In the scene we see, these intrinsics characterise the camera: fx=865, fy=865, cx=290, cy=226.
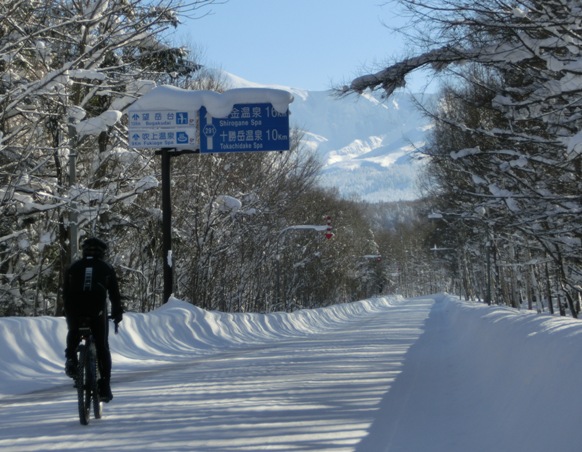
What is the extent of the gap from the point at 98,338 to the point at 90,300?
1.25ft

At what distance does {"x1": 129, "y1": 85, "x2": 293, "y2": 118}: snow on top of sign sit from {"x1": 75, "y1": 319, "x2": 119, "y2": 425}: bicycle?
1676cm

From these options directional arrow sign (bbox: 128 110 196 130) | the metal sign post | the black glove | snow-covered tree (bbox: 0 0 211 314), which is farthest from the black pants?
directional arrow sign (bbox: 128 110 196 130)

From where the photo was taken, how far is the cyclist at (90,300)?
8.14m

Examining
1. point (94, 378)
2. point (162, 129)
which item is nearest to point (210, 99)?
point (162, 129)

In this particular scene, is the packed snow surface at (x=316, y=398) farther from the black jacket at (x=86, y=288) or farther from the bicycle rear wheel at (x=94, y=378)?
the black jacket at (x=86, y=288)

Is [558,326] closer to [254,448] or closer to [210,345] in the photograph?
[254,448]

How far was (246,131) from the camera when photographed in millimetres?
25328

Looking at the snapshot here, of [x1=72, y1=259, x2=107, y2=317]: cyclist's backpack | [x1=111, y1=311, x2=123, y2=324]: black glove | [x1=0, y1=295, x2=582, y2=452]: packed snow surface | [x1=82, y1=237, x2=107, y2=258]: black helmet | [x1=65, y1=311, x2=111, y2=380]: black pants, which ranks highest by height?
[x1=82, y1=237, x2=107, y2=258]: black helmet

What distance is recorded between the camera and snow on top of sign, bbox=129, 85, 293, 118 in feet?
80.0

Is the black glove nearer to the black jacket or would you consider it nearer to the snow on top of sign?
the black jacket

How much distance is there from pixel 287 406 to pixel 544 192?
27.1 ft

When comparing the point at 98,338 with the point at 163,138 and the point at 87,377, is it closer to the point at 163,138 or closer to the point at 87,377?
the point at 87,377

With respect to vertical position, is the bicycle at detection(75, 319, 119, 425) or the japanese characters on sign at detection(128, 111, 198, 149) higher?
the japanese characters on sign at detection(128, 111, 198, 149)

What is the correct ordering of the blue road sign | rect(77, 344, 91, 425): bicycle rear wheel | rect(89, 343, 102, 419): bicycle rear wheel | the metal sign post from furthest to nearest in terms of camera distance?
1. the blue road sign
2. the metal sign post
3. rect(89, 343, 102, 419): bicycle rear wheel
4. rect(77, 344, 91, 425): bicycle rear wheel
